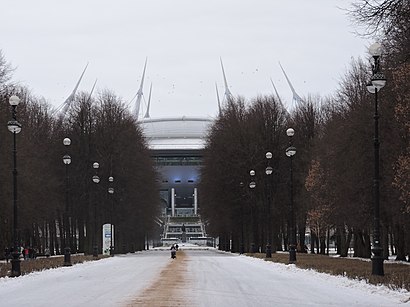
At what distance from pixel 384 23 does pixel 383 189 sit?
60.3 feet

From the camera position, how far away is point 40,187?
185 feet

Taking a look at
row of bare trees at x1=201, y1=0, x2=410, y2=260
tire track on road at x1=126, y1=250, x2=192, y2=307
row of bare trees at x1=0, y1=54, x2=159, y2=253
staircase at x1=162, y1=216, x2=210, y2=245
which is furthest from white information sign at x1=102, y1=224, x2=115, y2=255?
staircase at x1=162, y1=216, x2=210, y2=245

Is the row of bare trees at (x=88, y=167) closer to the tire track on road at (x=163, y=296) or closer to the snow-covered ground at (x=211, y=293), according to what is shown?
the snow-covered ground at (x=211, y=293)

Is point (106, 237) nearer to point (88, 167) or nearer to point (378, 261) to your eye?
point (88, 167)

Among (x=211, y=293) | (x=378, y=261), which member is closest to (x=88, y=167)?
(x=378, y=261)

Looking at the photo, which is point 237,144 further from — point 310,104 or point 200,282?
point 200,282

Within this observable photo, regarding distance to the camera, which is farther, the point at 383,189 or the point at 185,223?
the point at 185,223

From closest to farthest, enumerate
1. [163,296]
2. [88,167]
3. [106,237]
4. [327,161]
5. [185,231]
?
[163,296] → [327,161] → [106,237] → [88,167] → [185,231]

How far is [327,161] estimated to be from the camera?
51.5m

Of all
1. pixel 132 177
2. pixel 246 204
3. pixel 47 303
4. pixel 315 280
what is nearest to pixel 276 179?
pixel 246 204

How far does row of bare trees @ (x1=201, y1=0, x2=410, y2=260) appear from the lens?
3503 cm


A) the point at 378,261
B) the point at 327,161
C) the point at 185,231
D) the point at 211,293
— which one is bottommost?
the point at 185,231

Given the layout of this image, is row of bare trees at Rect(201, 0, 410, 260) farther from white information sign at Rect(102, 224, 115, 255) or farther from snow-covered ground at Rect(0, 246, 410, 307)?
white information sign at Rect(102, 224, 115, 255)

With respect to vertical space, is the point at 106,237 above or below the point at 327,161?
below
